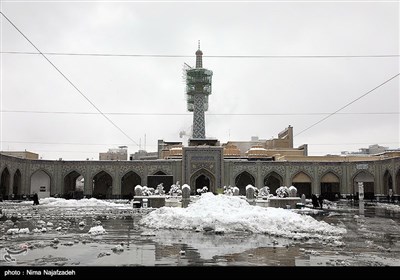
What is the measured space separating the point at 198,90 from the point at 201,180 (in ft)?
36.7

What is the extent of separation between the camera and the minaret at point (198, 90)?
155 feet

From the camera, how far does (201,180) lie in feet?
150

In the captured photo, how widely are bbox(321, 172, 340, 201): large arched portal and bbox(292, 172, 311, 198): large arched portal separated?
1483 millimetres

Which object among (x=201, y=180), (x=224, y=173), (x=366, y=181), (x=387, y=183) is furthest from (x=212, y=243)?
(x=366, y=181)

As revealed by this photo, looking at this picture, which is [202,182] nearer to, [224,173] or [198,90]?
[224,173]

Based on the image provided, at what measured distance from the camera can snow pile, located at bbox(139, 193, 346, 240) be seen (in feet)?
37.0

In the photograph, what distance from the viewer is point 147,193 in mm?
27922

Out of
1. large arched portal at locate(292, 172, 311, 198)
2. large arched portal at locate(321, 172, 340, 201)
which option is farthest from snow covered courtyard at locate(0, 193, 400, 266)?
large arched portal at locate(321, 172, 340, 201)

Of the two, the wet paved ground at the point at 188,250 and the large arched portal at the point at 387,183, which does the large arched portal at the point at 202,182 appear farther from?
the wet paved ground at the point at 188,250

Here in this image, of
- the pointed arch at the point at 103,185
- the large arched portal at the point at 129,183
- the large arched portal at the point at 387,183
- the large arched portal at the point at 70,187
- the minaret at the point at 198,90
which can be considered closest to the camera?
the large arched portal at the point at 387,183

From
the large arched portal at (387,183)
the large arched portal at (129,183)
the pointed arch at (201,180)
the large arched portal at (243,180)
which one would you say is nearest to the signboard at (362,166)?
the large arched portal at (387,183)

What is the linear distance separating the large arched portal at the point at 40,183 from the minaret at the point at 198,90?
1706 centimetres
